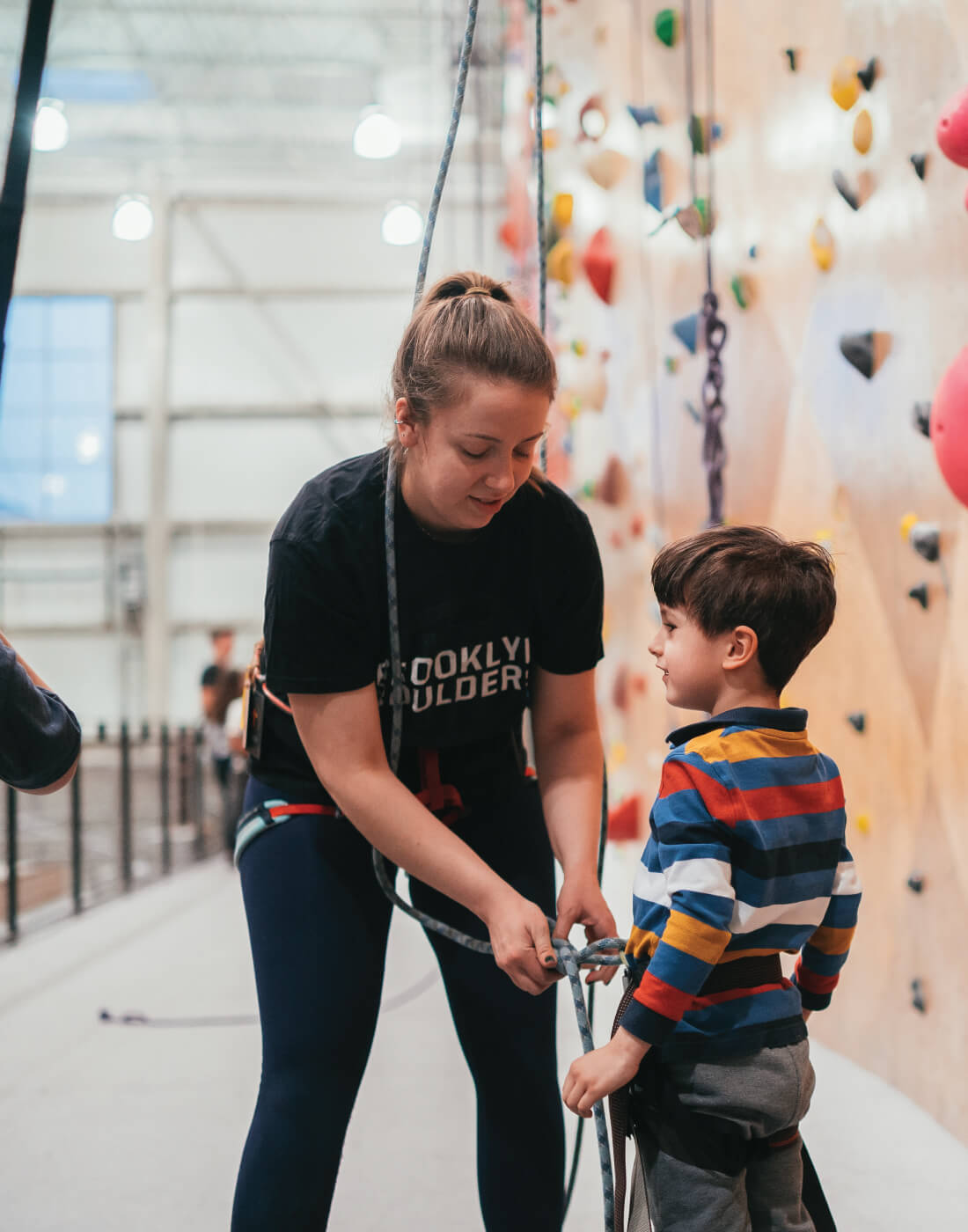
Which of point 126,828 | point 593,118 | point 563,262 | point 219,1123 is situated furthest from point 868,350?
point 126,828

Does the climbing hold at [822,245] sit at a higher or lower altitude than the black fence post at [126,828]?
higher

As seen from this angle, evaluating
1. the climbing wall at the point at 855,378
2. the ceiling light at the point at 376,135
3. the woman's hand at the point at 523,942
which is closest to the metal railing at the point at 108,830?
the climbing wall at the point at 855,378

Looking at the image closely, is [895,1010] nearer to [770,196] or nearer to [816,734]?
[816,734]

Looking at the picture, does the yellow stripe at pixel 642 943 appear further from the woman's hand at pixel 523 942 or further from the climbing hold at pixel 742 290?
the climbing hold at pixel 742 290

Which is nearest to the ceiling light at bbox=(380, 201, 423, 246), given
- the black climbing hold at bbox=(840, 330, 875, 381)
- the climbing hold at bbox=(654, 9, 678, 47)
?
the climbing hold at bbox=(654, 9, 678, 47)

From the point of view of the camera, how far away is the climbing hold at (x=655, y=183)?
2.93 metres

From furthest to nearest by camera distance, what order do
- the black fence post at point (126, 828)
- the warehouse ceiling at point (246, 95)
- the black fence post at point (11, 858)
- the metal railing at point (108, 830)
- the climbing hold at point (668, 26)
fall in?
the warehouse ceiling at point (246, 95), the black fence post at point (126, 828), the metal railing at point (108, 830), the black fence post at point (11, 858), the climbing hold at point (668, 26)

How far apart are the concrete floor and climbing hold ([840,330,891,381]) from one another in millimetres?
1285

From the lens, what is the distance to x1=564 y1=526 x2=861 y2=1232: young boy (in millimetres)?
920

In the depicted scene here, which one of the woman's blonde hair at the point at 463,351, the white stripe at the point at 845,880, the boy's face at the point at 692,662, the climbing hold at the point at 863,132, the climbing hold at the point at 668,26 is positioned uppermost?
the climbing hold at the point at 668,26

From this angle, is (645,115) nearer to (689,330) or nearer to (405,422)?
(689,330)

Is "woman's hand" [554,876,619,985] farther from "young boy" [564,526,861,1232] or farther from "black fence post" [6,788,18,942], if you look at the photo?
"black fence post" [6,788,18,942]

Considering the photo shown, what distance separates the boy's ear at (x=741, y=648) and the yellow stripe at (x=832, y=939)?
10.6 inches

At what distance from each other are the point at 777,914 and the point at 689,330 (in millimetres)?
2079
